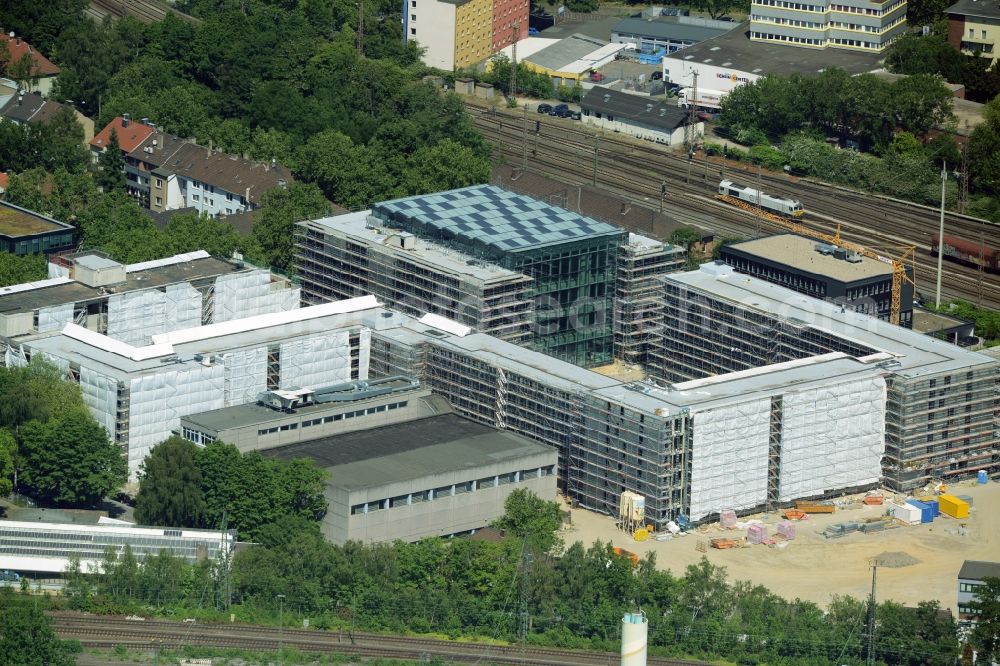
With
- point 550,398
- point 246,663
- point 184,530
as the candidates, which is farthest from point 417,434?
point 246,663

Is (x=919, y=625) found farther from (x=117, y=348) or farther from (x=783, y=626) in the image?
(x=117, y=348)

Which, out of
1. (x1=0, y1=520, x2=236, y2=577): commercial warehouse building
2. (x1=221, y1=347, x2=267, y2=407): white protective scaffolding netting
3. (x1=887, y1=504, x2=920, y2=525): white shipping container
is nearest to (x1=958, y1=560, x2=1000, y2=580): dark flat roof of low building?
(x1=887, y1=504, x2=920, y2=525): white shipping container

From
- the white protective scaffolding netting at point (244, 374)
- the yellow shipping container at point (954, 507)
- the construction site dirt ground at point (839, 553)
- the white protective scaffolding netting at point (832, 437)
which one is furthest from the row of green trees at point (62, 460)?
the yellow shipping container at point (954, 507)

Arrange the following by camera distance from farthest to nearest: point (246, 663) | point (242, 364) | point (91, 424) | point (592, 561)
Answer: point (242, 364), point (91, 424), point (592, 561), point (246, 663)

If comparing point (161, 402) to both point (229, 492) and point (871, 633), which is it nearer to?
point (229, 492)

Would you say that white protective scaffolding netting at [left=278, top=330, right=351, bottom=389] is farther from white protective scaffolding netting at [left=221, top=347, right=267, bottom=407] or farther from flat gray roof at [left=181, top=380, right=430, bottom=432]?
flat gray roof at [left=181, top=380, right=430, bottom=432]

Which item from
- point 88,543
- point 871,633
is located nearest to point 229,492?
point 88,543
